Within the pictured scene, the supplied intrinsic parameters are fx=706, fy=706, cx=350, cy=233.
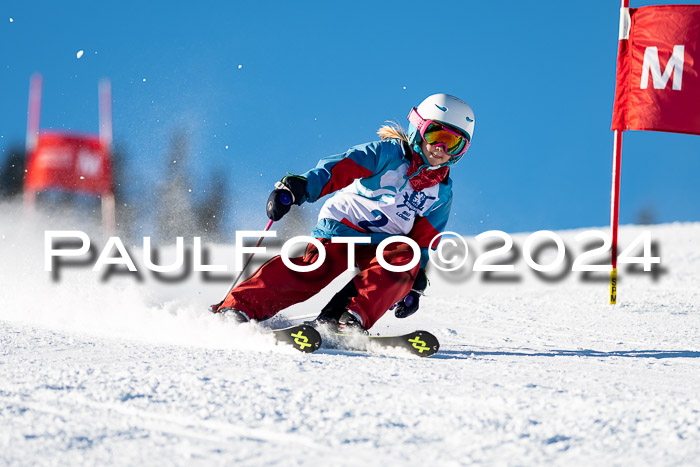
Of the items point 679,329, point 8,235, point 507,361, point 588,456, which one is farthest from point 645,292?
point 8,235

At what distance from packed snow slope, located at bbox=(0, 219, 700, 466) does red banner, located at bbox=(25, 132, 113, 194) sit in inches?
324

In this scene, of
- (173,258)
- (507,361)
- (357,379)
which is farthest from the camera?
(173,258)

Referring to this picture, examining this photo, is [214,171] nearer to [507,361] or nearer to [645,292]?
[645,292]

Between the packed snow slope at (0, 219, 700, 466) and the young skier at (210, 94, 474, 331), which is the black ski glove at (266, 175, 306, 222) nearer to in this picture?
the young skier at (210, 94, 474, 331)

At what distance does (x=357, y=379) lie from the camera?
6.86 ft

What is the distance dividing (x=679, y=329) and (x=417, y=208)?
226 cm

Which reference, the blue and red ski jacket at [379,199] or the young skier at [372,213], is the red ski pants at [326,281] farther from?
the blue and red ski jacket at [379,199]

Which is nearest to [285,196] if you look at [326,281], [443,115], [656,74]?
[326,281]

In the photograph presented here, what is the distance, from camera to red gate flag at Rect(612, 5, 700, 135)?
6711 mm

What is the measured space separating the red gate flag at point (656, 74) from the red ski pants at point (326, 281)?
4.06 meters

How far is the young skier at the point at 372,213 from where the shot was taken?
10.9 ft

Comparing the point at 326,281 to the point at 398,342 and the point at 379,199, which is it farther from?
the point at 398,342

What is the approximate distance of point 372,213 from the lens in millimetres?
3730

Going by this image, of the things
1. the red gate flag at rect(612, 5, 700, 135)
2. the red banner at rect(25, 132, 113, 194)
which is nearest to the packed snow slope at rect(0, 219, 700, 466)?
the red gate flag at rect(612, 5, 700, 135)
